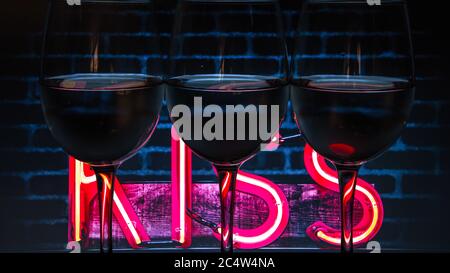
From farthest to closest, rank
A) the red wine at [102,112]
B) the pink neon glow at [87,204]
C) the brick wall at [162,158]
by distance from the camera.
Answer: the brick wall at [162,158]
the pink neon glow at [87,204]
the red wine at [102,112]

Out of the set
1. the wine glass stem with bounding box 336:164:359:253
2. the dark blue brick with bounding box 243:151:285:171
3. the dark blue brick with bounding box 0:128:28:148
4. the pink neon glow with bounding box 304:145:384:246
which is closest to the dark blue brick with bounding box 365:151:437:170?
the pink neon glow with bounding box 304:145:384:246

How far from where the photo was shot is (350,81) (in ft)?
1.33

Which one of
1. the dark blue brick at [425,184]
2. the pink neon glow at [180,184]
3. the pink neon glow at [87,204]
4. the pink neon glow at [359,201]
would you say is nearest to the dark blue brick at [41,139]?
the pink neon glow at [87,204]

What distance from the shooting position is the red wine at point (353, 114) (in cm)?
39

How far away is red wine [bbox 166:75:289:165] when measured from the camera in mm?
393

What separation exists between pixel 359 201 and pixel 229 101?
1.38m

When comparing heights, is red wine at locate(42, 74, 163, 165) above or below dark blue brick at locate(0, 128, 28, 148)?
above

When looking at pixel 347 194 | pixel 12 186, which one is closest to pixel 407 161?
pixel 12 186

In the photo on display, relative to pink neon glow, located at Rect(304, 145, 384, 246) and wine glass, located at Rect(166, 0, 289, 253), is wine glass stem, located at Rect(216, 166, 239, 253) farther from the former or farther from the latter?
pink neon glow, located at Rect(304, 145, 384, 246)

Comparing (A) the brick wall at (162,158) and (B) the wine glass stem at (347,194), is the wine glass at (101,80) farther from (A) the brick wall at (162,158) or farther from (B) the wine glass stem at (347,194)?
(A) the brick wall at (162,158)

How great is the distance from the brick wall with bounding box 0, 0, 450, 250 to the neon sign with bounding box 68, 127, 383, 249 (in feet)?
0.51

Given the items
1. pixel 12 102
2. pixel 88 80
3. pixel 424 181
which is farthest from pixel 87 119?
pixel 424 181

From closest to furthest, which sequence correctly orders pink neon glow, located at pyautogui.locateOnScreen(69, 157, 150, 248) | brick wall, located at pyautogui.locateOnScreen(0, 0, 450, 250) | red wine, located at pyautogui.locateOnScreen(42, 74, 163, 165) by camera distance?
red wine, located at pyautogui.locateOnScreen(42, 74, 163, 165)
pink neon glow, located at pyautogui.locateOnScreen(69, 157, 150, 248)
brick wall, located at pyautogui.locateOnScreen(0, 0, 450, 250)
